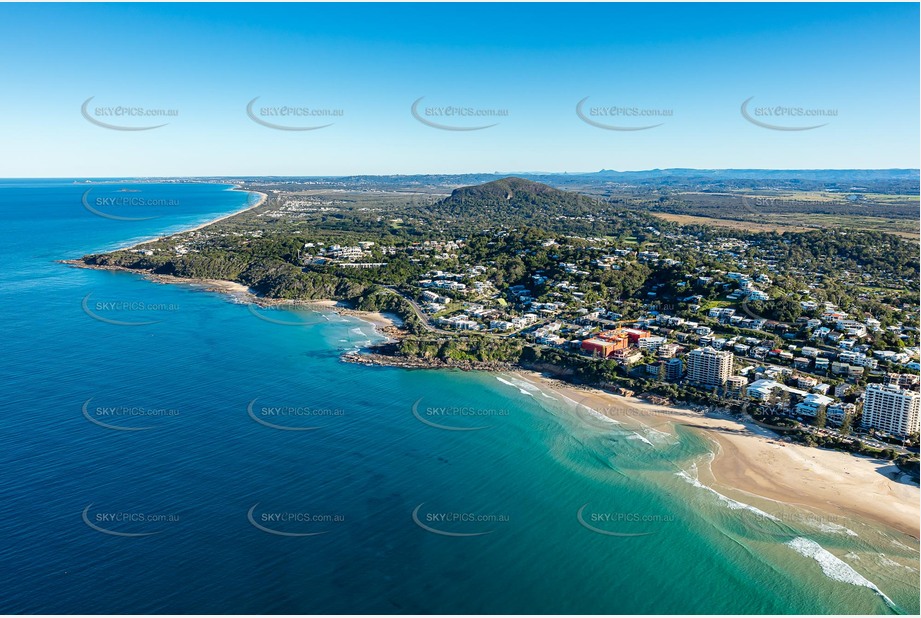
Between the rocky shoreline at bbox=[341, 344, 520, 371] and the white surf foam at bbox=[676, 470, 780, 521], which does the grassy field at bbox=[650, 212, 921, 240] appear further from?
the white surf foam at bbox=[676, 470, 780, 521]

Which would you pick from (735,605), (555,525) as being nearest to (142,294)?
(555,525)

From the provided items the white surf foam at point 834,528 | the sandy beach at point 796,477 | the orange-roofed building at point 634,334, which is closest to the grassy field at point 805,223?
the orange-roofed building at point 634,334

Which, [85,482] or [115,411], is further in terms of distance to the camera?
[115,411]

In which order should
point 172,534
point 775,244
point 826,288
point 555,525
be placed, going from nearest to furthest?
point 172,534 → point 555,525 → point 826,288 → point 775,244

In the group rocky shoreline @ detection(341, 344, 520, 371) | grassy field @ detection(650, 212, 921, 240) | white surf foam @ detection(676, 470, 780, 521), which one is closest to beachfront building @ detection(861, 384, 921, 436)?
white surf foam @ detection(676, 470, 780, 521)

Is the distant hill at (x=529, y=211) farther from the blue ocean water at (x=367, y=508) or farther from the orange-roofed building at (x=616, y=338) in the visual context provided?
the blue ocean water at (x=367, y=508)

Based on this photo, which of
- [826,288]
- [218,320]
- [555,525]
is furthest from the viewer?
[826,288]

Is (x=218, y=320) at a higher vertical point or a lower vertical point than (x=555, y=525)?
higher

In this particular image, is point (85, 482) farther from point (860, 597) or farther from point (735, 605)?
point (860, 597)
